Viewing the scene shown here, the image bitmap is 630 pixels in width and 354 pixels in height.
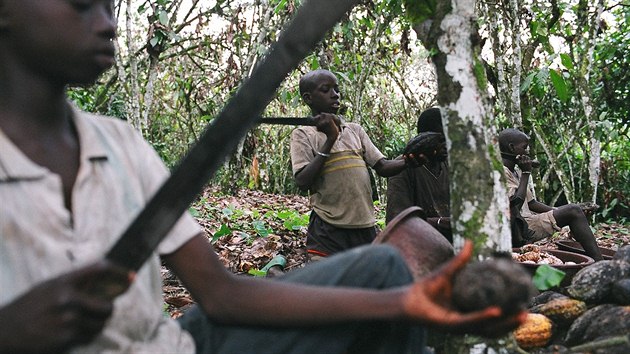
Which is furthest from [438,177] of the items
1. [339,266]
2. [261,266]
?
[339,266]

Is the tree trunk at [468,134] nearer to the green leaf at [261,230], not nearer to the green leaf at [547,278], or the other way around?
the green leaf at [547,278]

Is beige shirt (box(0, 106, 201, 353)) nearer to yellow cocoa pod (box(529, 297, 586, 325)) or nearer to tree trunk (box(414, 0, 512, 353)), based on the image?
tree trunk (box(414, 0, 512, 353))

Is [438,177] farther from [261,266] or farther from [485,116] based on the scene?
[485,116]

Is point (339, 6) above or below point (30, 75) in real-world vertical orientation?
above

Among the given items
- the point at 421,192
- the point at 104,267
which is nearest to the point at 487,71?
the point at 421,192

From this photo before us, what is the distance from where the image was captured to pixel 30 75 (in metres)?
1.28

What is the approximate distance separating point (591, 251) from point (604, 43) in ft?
16.0

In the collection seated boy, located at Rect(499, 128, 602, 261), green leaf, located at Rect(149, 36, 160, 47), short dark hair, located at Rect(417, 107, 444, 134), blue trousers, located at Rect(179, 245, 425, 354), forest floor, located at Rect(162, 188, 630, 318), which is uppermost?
green leaf, located at Rect(149, 36, 160, 47)

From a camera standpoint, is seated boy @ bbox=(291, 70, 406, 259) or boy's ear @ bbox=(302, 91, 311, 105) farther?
boy's ear @ bbox=(302, 91, 311, 105)

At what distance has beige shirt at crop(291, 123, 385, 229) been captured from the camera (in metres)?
3.84

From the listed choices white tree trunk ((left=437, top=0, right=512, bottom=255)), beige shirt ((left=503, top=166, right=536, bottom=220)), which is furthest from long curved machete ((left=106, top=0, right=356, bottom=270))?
beige shirt ((left=503, top=166, right=536, bottom=220))

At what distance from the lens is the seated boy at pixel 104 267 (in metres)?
1.10

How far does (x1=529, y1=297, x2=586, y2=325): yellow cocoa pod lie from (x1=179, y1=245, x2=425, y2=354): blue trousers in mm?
1514

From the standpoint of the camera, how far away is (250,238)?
549cm
